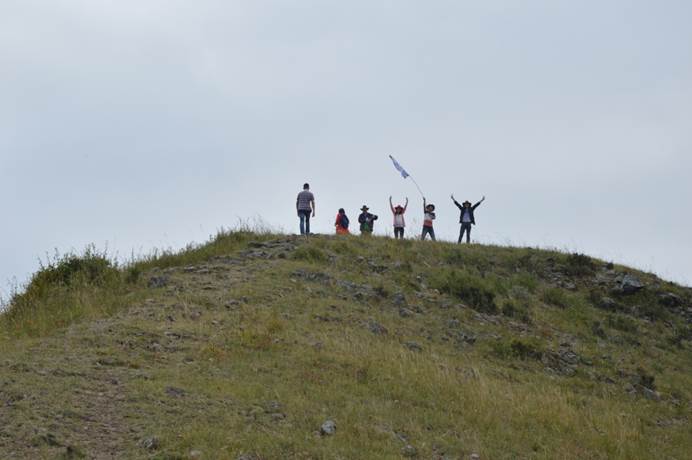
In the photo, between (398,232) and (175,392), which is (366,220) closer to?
(398,232)

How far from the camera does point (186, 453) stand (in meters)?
10.0

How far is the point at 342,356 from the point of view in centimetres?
1477

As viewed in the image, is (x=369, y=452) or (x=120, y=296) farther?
(x=120, y=296)

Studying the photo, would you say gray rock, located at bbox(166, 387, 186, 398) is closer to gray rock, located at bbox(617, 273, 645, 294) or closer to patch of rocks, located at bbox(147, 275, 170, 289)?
patch of rocks, located at bbox(147, 275, 170, 289)

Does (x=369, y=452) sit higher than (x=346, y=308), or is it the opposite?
(x=346, y=308)

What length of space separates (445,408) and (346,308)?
Result: 5153 mm

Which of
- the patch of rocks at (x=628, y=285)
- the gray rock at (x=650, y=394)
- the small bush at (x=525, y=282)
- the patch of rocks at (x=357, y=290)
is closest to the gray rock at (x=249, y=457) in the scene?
the patch of rocks at (x=357, y=290)

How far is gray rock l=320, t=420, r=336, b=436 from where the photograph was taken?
446 inches

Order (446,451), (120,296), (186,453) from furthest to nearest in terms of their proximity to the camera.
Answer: (120,296), (446,451), (186,453)

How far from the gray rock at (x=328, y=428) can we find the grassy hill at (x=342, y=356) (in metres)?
0.03

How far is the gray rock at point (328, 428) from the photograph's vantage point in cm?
1133

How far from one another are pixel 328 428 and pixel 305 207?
47.9ft

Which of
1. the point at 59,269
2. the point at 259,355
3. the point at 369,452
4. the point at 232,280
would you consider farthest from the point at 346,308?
the point at 369,452

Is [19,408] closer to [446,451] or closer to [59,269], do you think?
[446,451]
